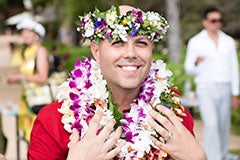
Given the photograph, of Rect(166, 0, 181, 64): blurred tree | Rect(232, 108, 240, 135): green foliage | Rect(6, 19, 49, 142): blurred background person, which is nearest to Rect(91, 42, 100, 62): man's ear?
Rect(6, 19, 49, 142): blurred background person

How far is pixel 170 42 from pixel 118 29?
13.9 m

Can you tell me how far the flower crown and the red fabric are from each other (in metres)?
0.44

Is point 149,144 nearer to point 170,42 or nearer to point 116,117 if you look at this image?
point 116,117

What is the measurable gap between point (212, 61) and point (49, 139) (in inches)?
165

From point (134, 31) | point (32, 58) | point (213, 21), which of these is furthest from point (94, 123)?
point (213, 21)

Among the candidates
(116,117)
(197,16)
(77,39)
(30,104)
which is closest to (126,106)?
(116,117)

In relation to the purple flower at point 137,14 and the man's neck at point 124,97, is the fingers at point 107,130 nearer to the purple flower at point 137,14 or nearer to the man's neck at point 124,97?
the man's neck at point 124,97

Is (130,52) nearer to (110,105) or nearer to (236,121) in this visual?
(110,105)

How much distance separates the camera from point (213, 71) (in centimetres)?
704

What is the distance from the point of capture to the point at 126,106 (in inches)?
128

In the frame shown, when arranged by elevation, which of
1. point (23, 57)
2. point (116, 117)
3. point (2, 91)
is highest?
point (2, 91)

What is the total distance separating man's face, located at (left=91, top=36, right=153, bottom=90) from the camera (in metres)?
3.05

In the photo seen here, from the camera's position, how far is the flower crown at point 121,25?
10.1 feet

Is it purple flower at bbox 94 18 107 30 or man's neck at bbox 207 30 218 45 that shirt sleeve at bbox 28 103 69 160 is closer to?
purple flower at bbox 94 18 107 30
